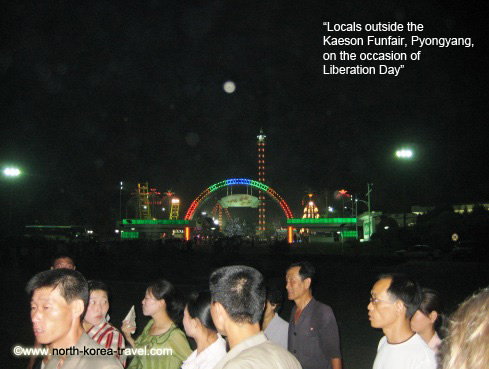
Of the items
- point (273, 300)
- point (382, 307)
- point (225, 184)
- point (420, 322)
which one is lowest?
point (420, 322)

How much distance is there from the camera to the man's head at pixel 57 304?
2.93 metres


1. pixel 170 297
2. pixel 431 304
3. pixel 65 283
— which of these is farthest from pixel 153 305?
pixel 431 304

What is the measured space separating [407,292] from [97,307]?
10.0 ft

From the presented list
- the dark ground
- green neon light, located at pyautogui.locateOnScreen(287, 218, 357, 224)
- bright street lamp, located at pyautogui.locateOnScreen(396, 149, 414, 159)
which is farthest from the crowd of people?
green neon light, located at pyautogui.locateOnScreen(287, 218, 357, 224)

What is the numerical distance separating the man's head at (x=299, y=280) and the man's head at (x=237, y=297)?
7.21 feet

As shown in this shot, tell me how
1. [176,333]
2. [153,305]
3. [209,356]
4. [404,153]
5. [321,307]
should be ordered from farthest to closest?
[404,153] → [321,307] → [153,305] → [176,333] → [209,356]

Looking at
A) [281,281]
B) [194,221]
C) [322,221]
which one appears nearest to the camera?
[281,281]

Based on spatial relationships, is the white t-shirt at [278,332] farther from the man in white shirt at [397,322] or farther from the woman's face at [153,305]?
the man in white shirt at [397,322]

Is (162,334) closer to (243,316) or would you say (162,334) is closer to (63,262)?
(243,316)

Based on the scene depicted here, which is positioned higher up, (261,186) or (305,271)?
(261,186)

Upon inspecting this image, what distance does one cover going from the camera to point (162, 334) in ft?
14.5

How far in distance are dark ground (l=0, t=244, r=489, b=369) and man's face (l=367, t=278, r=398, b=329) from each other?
168 cm

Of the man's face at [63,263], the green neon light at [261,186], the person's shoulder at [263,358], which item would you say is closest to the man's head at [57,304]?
the person's shoulder at [263,358]

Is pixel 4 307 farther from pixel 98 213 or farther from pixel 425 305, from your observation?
pixel 98 213
